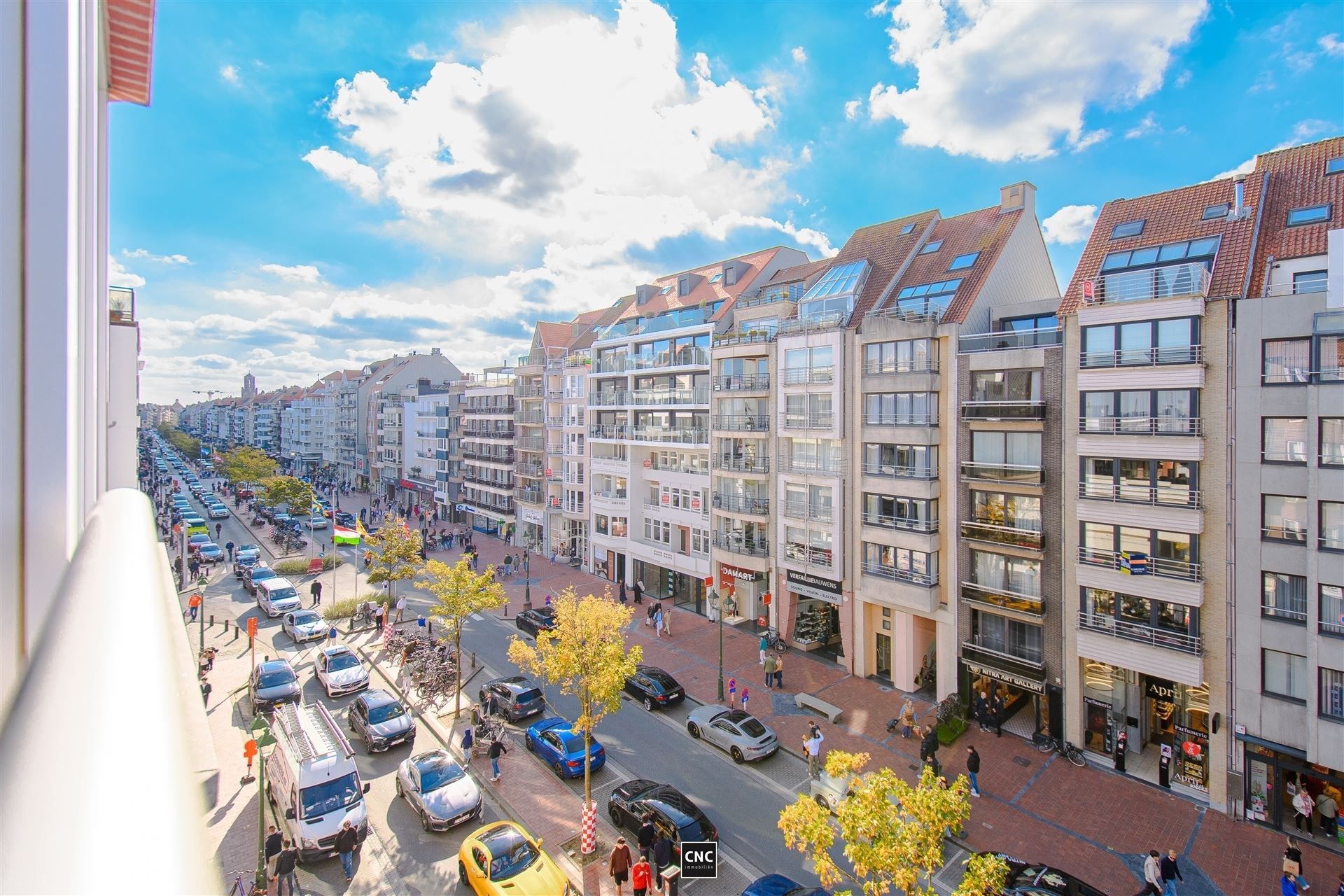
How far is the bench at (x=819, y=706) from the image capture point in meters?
24.5

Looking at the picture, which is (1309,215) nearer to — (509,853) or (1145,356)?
(1145,356)

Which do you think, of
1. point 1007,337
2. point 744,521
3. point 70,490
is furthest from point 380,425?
point 70,490

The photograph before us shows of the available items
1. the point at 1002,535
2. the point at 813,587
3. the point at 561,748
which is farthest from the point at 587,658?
the point at 1002,535

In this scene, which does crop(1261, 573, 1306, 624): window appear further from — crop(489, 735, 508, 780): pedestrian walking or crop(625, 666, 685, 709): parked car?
crop(489, 735, 508, 780): pedestrian walking

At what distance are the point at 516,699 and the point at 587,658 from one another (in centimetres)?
744

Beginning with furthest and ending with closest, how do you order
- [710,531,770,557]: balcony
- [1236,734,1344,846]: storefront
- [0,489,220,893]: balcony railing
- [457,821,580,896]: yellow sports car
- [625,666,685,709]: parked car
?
[710,531,770,557]: balcony < [625,666,685,709]: parked car < [1236,734,1344,846]: storefront < [457,821,580,896]: yellow sports car < [0,489,220,893]: balcony railing

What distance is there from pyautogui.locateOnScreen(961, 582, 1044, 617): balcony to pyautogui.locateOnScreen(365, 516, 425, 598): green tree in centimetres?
2432

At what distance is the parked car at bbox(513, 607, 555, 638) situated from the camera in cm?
3180

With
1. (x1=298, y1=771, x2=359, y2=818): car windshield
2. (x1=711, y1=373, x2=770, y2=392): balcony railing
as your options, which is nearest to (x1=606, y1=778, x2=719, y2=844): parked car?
(x1=298, y1=771, x2=359, y2=818): car windshield

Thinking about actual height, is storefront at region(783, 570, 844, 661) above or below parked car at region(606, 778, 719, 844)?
above

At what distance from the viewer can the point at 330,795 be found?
16.9m

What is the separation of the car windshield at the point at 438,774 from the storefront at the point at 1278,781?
21.3 m

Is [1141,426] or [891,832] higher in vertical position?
[1141,426]

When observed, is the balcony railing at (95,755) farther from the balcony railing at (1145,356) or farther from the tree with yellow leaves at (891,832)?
the balcony railing at (1145,356)
